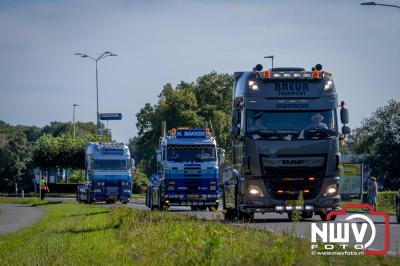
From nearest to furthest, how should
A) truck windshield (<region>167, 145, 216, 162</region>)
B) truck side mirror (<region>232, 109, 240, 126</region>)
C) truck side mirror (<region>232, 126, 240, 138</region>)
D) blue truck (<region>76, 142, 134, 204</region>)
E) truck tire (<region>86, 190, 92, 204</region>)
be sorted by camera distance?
truck side mirror (<region>232, 126, 240, 138</region>), truck side mirror (<region>232, 109, 240, 126</region>), truck windshield (<region>167, 145, 216, 162</region>), blue truck (<region>76, 142, 134, 204</region>), truck tire (<region>86, 190, 92, 204</region>)

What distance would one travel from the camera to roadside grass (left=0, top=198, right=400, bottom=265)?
480 inches

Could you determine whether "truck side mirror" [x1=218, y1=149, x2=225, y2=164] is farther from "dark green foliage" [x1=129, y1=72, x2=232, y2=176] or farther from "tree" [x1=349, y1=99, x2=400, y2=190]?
"dark green foliage" [x1=129, y1=72, x2=232, y2=176]

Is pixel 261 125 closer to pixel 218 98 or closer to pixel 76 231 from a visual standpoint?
pixel 76 231

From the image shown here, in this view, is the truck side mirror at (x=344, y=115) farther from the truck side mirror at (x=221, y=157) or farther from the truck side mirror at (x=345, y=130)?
the truck side mirror at (x=221, y=157)

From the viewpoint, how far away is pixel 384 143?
84.4 metres

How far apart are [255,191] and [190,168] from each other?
47.2 feet

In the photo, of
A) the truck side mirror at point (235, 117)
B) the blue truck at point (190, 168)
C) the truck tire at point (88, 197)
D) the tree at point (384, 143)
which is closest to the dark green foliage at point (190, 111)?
the tree at point (384, 143)

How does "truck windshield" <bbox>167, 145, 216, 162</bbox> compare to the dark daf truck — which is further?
"truck windshield" <bbox>167, 145, 216, 162</bbox>

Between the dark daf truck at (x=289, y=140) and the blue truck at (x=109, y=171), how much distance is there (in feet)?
103

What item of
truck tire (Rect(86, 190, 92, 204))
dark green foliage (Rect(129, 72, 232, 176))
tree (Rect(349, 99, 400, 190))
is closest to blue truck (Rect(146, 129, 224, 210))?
truck tire (Rect(86, 190, 92, 204))

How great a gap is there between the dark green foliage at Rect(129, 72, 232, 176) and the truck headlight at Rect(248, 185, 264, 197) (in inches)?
2769

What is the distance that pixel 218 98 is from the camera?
10400 cm

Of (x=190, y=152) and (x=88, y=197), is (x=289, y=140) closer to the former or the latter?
(x=190, y=152)

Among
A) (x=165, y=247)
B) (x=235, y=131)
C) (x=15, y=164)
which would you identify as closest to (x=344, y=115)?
(x=235, y=131)
